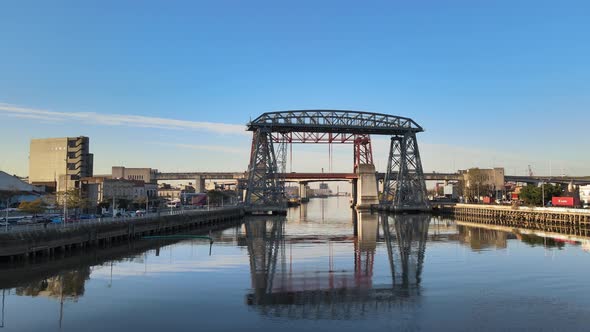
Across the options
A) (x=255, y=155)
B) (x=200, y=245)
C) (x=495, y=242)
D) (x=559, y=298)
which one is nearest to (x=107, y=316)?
(x=559, y=298)

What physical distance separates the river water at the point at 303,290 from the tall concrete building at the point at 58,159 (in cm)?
8960

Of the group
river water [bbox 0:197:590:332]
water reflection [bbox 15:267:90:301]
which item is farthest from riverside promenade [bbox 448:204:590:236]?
water reflection [bbox 15:267:90:301]

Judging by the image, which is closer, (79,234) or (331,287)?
(331,287)

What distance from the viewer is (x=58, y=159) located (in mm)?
133250

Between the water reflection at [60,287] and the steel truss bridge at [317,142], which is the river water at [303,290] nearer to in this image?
the water reflection at [60,287]

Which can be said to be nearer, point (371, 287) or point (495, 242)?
point (371, 287)

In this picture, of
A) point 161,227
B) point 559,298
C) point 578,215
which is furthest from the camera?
point 578,215

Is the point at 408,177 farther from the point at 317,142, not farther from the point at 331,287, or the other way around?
the point at 331,287

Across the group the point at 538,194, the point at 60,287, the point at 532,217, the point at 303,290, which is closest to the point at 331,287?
the point at 303,290

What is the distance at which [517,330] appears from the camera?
53.6 feet

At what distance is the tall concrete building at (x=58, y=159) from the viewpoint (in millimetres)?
119562

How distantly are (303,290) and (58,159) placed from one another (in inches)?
5055

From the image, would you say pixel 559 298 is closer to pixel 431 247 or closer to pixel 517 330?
pixel 517 330

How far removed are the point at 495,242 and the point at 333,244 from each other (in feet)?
53.0
